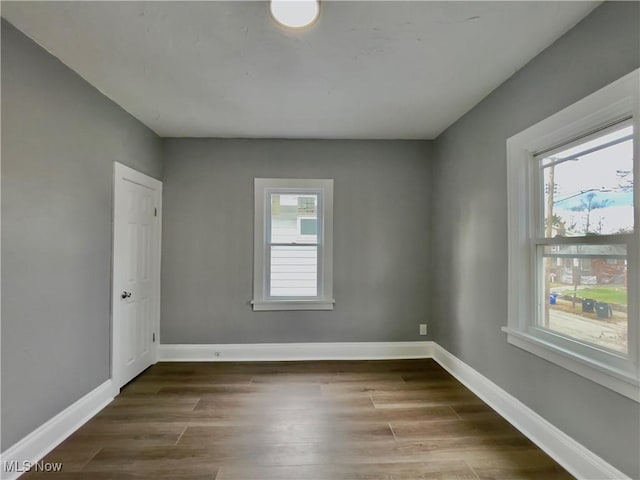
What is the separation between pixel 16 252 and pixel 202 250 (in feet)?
5.93

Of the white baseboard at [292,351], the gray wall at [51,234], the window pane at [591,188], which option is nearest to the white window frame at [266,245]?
the white baseboard at [292,351]

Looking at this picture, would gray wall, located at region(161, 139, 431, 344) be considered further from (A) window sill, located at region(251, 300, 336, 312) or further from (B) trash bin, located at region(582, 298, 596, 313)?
(B) trash bin, located at region(582, 298, 596, 313)

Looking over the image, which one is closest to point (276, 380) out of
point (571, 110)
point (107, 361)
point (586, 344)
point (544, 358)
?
→ point (107, 361)

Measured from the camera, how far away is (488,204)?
2557 millimetres

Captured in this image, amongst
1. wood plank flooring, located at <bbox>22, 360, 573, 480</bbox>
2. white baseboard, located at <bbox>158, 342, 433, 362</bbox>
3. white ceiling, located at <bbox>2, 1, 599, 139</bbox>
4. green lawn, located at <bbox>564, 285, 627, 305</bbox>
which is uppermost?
white ceiling, located at <bbox>2, 1, 599, 139</bbox>

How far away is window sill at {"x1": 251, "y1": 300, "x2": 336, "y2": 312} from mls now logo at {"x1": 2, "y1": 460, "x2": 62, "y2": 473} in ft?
6.42

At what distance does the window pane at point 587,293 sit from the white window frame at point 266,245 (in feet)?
6.70

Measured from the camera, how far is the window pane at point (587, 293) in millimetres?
1585

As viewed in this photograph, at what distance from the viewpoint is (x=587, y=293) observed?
5.83 ft

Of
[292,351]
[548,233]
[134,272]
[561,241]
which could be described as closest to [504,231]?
[548,233]

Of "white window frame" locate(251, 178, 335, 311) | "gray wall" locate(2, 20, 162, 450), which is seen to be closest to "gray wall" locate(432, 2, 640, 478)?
"white window frame" locate(251, 178, 335, 311)

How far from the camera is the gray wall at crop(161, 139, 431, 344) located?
3.47 m

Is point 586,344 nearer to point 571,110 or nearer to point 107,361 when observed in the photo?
point 571,110

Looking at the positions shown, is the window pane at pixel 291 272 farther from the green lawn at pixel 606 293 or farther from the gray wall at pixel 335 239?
the green lawn at pixel 606 293
